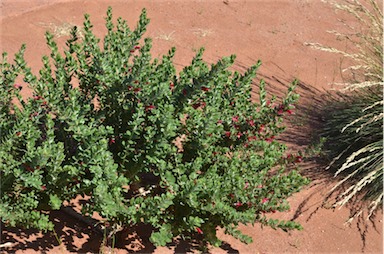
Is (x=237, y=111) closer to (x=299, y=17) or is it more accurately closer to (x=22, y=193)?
(x=22, y=193)

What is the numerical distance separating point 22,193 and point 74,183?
0.33m

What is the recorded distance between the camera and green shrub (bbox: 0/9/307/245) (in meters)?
2.88

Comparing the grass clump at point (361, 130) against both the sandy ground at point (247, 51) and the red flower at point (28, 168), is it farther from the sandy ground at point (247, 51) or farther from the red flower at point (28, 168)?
the red flower at point (28, 168)

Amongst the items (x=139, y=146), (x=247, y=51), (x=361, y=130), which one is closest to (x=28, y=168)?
(x=139, y=146)

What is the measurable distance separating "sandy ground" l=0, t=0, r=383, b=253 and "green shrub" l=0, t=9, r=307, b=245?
472mm

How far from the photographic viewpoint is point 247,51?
6.25 meters

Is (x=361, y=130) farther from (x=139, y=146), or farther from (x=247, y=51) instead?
(x=247, y=51)

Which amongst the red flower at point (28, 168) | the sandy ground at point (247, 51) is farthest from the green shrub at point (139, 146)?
the sandy ground at point (247, 51)

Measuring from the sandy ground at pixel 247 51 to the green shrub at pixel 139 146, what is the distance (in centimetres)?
47

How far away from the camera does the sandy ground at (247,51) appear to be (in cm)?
364

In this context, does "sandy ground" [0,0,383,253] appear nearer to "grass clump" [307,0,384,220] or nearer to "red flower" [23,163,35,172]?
"grass clump" [307,0,384,220]

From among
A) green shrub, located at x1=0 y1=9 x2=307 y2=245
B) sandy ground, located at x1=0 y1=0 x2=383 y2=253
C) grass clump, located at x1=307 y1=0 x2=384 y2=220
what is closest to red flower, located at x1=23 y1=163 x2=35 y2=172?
green shrub, located at x1=0 y1=9 x2=307 y2=245

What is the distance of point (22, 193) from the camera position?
10.3ft

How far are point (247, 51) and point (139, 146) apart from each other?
3355 millimetres
